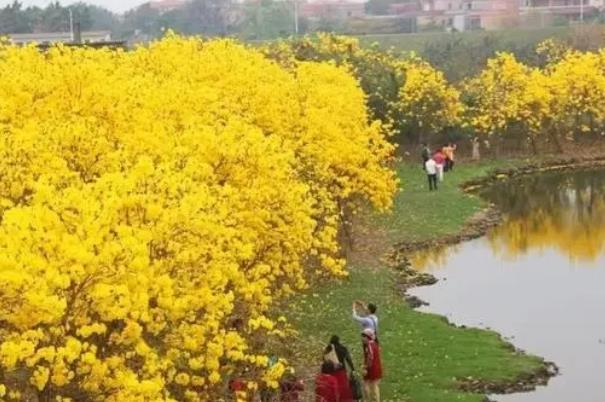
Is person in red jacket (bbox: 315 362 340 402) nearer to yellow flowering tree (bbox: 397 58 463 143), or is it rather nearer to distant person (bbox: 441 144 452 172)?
distant person (bbox: 441 144 452 172)

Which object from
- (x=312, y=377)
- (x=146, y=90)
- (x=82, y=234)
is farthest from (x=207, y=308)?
(x=146, y=90)

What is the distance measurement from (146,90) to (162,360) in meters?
12.0

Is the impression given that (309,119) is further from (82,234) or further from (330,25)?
(330,25)

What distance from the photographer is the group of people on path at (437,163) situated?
54.4m

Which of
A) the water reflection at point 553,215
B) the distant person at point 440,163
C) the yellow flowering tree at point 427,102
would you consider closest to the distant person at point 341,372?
the water reflection at point 553,215

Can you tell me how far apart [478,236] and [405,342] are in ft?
56.0

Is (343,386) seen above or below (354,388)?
above

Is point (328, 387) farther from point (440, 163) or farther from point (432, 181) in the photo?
point (440, 163)

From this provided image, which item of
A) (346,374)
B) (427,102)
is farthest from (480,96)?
(346,374)

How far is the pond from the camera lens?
27.8 meters

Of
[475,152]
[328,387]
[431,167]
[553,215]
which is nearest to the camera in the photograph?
[328,387]

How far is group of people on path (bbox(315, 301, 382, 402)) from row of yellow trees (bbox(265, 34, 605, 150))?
4259cm

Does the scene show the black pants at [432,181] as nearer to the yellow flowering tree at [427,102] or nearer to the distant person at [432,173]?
the distant person at [432,173]

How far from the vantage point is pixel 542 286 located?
35562mm
